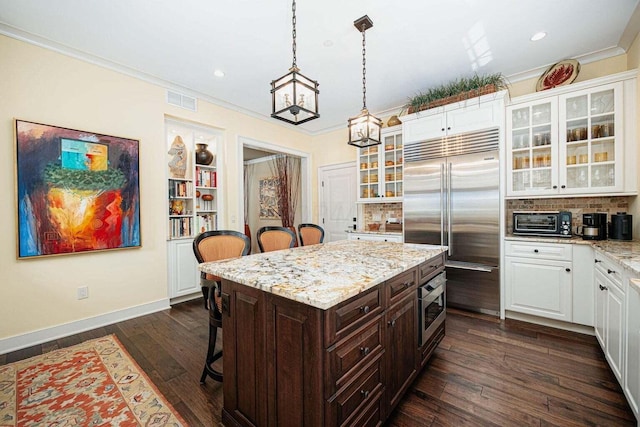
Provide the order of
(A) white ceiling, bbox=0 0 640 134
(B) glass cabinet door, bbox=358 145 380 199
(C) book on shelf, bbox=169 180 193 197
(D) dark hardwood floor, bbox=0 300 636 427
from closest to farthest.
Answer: (D) dark hardwood floor, bbox=0 300 636 427
(A) white ceiling, bbox=0 0 640 134
(C) book on shelf, bbox=169 180 193 197
(B) glass cabinet door, bbox=358 145 380 199

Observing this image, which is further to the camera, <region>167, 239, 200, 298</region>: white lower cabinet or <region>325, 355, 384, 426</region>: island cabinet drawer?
<region>167, 239, 200, 298</region>: white lower cabinet

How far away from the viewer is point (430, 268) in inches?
79.6

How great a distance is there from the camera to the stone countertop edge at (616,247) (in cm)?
154

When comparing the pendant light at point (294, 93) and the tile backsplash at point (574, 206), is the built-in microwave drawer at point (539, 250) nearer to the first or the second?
the tile backsplash at point (574, 206)

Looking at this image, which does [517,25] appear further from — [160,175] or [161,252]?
[161,252]

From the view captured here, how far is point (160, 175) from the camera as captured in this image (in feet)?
11.1

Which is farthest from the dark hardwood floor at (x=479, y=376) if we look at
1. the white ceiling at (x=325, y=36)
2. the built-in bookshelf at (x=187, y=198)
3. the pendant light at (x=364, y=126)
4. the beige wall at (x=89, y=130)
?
the white ceiling at (x=325, y=36)

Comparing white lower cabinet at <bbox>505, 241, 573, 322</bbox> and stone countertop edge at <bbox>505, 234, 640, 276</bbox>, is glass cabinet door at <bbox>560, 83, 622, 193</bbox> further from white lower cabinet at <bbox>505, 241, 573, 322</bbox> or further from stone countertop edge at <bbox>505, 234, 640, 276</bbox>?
white lower cabinet at <bbox>505, 241, 573, 322</bbox>

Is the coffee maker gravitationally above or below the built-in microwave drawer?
above

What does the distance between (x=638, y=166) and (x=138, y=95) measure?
5.31 metres

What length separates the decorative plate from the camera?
290cm

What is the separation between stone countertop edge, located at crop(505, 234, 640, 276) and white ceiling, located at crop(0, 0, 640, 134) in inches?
77.3

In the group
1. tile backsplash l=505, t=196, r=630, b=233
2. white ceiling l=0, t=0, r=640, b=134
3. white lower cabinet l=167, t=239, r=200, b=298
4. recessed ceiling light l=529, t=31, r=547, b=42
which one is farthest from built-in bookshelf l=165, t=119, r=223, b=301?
tile backsplash l=505, t=196, r=630, b=233

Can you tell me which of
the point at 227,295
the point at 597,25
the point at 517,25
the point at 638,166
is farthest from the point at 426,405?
the point at 597,25
